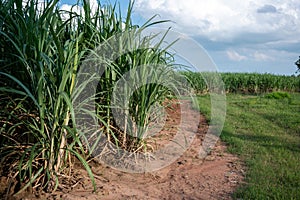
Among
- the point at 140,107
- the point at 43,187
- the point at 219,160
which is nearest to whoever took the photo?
the point at 43,187

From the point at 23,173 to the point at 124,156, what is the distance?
33.8 inches

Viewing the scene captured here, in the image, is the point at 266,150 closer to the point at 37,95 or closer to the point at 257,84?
the point at 37,95

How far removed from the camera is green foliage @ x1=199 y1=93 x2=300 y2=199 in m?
2.34

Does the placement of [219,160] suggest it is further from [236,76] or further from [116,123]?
[236,76]

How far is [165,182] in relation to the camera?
8.09 ft

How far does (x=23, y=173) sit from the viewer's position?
2166 millimetres

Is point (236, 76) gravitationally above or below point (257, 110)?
above

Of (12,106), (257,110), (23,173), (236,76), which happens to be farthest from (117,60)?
(236,76)

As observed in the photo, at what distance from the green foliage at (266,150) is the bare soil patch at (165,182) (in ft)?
0.48

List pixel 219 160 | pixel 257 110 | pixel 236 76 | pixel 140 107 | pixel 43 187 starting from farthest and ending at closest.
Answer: pixel 236 76 < pixel 257 110 < pixel 219 160 < pixel 140 107 < pixel 43 187

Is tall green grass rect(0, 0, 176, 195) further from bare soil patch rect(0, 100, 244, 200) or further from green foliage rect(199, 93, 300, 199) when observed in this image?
green foliage rect(199, 93, 300, 199)

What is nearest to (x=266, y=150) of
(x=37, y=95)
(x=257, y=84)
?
(x=37, y=95)

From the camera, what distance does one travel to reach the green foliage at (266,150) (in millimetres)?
2340

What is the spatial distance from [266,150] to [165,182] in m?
1.54
